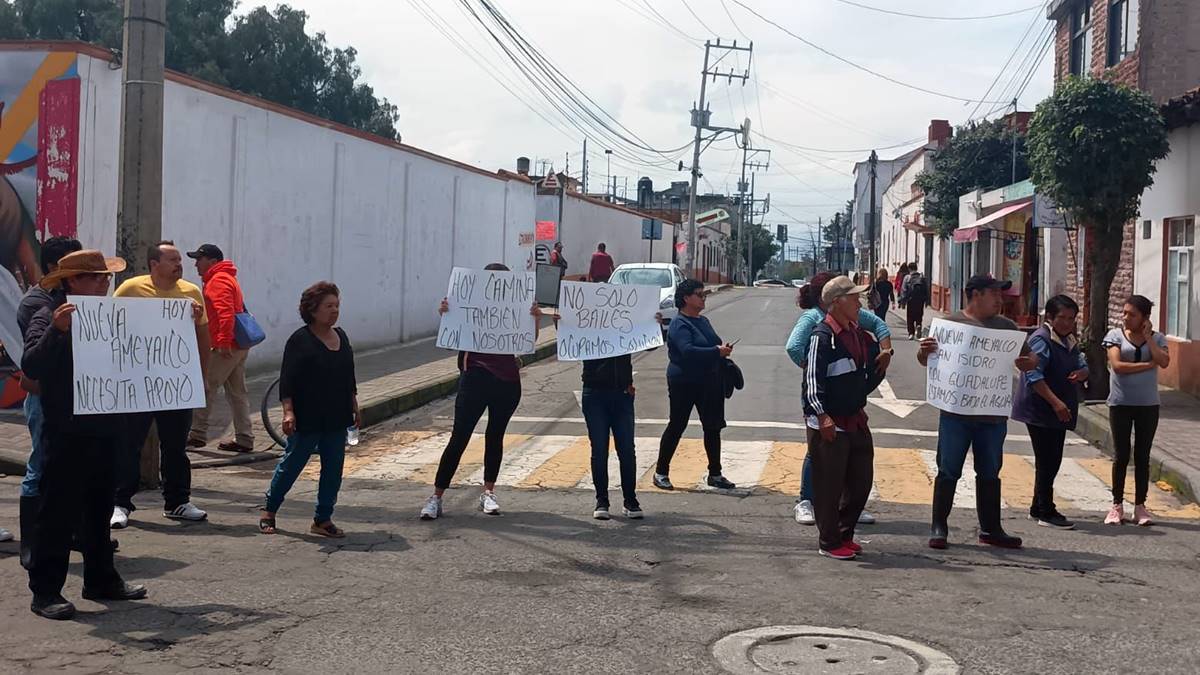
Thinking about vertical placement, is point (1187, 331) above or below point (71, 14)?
below

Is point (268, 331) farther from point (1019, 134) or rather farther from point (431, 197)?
point (1019, 134)

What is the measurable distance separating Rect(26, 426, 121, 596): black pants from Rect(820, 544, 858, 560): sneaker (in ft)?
13.6

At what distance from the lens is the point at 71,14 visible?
41.2 m

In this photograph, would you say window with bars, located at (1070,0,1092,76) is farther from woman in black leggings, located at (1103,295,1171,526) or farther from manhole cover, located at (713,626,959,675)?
manhole cover, located at (713,626,959,675)

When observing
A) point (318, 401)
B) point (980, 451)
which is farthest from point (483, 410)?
point (980, 451)

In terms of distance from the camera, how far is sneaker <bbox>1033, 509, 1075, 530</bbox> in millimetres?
8383

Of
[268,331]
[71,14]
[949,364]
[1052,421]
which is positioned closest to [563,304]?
[949,364]

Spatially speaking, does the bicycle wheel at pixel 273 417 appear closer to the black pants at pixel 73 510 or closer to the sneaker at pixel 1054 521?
the black pants at pixel 73 510

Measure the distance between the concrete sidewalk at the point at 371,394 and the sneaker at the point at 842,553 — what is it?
586 centimetres

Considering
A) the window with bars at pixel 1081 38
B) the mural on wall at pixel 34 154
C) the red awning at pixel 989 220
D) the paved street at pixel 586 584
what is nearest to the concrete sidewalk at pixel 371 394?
the paved street at pixel 586 584

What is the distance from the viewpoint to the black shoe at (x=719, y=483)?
31.8 ft

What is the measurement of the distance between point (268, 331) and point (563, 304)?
895cm

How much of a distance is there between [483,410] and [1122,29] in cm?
1652

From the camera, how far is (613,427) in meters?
8.70
